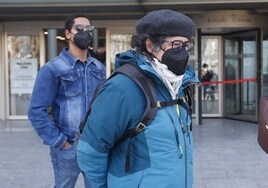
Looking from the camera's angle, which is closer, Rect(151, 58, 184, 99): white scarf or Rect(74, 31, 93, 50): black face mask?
Rect(151, 58, 184, 99): white scarf

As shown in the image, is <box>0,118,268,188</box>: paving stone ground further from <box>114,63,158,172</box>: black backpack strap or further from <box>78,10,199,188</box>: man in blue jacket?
<box>114,63,158,172</box>: black backpack strap

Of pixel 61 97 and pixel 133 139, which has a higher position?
pixel 61 97

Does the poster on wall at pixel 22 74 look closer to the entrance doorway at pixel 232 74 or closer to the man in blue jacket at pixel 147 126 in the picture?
the entrance doorway at pixel 232 74

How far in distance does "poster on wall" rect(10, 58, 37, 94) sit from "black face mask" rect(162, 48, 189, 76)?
10.9 metres

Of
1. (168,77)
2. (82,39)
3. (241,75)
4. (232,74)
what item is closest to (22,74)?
(232,74)

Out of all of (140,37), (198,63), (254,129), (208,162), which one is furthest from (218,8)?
(140,37)

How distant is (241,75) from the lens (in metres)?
12.2

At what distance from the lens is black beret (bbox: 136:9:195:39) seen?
2.27 m

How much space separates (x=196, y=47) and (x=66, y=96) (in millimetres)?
8351

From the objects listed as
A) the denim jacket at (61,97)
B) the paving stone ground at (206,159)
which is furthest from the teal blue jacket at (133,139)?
the paving stone ground at (206,159)

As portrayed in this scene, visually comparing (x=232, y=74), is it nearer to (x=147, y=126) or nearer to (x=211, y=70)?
(x=211, y=70)

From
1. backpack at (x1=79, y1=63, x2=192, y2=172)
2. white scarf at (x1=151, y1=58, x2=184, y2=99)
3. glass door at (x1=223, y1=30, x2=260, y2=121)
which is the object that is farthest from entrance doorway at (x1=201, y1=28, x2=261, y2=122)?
backpack at (x1=79, y1=63, x2=192, y2=172)

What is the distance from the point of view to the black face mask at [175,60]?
89.7 inches

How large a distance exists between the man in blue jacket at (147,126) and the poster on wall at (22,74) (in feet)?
35.3
